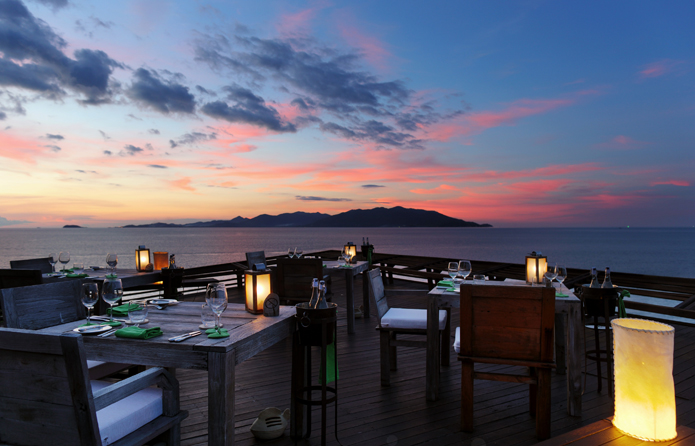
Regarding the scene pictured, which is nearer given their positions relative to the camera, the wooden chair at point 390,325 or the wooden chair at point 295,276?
the wooden chair at point 390,325

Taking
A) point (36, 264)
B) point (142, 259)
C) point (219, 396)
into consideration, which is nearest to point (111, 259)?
point (142, 259)

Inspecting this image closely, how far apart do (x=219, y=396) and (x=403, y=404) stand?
1.65m

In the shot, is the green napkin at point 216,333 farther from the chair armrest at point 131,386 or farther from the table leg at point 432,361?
the table leg at point 432,361

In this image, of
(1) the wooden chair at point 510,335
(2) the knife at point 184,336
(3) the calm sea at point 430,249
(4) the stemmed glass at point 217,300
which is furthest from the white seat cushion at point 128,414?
(3) the calm sea at point 430,249

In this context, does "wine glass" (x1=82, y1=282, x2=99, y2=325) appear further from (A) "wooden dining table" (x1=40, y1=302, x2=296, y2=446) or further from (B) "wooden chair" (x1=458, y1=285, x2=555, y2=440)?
(B) "wooden chair" (x1=458, y1=285, x2=555, y2=440)

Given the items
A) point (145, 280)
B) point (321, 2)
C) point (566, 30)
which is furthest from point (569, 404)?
point (566, 30)

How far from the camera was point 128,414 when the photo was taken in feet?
5.03

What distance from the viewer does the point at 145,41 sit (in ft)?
27.1

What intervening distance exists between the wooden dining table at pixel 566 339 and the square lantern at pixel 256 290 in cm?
133

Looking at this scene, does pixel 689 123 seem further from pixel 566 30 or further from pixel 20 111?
pixel 20 111

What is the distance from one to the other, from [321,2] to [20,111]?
7907mm

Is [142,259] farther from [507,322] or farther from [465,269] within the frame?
[507,322]

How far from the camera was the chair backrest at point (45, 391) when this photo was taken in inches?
46.5

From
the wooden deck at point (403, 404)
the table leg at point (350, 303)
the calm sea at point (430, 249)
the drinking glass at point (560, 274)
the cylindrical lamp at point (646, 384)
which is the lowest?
the calm sea at point (430, 249)
